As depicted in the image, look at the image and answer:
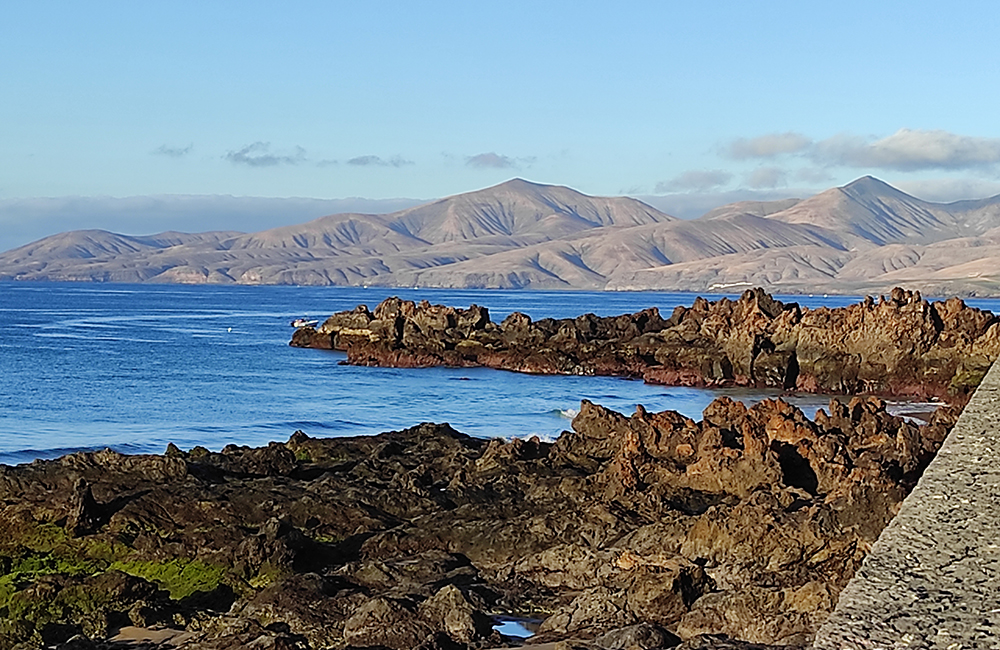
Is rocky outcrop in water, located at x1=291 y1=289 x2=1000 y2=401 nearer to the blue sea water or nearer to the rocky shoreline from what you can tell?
the blue sea water

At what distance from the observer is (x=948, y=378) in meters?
47.9

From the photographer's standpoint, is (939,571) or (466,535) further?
(466,535)

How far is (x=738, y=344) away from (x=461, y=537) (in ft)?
130

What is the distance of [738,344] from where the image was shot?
55281mm

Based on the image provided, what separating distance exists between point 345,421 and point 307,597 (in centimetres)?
2754

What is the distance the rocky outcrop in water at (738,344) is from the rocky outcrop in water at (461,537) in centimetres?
2618

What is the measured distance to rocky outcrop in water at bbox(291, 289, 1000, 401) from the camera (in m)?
49.3

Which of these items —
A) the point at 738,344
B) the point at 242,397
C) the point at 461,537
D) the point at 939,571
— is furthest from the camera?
the point at 738,344

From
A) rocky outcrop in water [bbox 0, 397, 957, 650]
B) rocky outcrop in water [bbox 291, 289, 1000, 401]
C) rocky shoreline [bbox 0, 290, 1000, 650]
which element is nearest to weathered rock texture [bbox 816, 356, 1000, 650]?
rocky outcrop in water [bbox 0, 397, 957, 650]

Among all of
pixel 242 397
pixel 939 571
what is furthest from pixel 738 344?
pixel 939 571

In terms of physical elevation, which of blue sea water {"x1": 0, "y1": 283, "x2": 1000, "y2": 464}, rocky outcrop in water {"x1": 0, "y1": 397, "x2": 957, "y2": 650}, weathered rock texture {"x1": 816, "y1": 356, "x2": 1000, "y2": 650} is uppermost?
weathered rock texture {"x1": 816, "y1": 356, "x2": 1000, "y2": 650}

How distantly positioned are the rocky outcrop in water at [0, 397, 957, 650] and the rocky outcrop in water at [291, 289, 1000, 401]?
1031 inches

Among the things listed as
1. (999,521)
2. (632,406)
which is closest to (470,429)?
(632,406)

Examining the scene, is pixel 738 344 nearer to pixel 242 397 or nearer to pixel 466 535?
pixel 242 397
